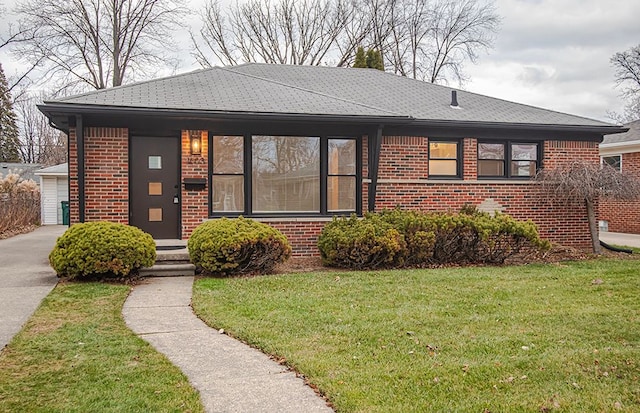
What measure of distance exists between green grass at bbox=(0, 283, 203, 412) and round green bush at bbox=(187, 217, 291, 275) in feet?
8.22

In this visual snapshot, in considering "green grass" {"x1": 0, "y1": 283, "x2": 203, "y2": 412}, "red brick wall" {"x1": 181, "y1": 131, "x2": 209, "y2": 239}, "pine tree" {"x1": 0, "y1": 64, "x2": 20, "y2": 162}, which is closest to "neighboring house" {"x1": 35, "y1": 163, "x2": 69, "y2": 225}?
"red brick wall" {"x1": 181, "y1": 131, "x2": 209, "y2": 239}

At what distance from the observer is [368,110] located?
10289 millimetres

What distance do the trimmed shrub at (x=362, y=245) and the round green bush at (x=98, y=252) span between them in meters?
3.11

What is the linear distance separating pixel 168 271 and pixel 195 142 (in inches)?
106

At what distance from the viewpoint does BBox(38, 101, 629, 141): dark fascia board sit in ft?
29.3

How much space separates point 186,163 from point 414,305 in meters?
5.62

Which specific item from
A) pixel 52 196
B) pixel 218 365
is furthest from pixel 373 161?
pixel 52 196

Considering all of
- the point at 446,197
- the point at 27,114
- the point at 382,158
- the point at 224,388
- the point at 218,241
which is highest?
the point at 27,114

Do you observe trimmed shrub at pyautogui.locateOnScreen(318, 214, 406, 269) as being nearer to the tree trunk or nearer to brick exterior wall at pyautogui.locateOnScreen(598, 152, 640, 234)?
the tree trunk

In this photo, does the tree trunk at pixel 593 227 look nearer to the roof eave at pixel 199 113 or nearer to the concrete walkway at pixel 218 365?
the roof eave at pixel 199 113

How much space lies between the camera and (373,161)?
1052 cm

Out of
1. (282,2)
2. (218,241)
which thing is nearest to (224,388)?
(218,241)

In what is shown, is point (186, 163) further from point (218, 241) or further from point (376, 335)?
point (376, 335)

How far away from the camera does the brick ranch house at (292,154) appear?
31.5 ft
